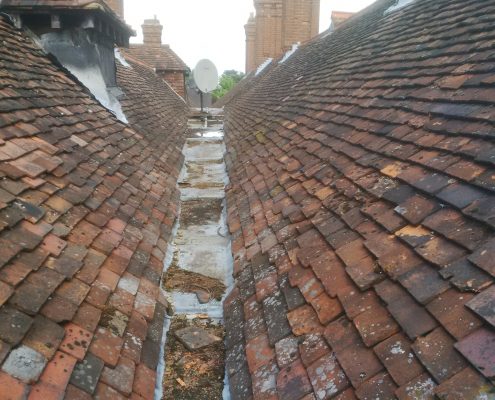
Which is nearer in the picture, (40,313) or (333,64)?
(40,313)

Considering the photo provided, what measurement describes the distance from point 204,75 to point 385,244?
1842 cm

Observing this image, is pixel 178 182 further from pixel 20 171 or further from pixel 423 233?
pixel 423 233

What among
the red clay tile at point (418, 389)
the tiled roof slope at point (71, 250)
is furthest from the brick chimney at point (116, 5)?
the red clay tile at point (418, 389)

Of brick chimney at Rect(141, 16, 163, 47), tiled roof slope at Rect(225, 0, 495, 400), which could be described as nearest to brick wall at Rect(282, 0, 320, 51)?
brick chimney at Rect(141, 16, 163, 47)

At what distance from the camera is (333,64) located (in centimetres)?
796

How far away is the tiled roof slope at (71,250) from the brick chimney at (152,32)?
803 inches

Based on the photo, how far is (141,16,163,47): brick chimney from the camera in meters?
24.0

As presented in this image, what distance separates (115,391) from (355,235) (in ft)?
5.61

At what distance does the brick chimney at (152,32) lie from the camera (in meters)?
24.0

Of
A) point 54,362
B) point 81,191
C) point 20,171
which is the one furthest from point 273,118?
point 54,362

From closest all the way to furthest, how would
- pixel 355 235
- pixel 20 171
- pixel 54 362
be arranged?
pixel 54 362, pixel 355 235, pixel 20 171

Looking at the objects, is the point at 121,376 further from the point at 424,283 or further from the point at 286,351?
the point at 424,283

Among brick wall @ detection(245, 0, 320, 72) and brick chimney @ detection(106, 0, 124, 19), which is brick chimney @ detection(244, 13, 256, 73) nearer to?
brick wall @ detection(245, 0, 320, 72)

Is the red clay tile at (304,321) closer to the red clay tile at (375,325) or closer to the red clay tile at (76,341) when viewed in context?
the red clay tile at (375,325)
